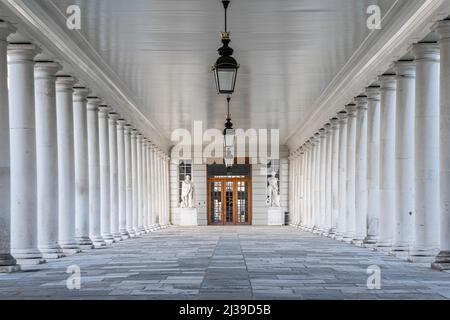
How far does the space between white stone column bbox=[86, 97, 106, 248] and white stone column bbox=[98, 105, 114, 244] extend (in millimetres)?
2412

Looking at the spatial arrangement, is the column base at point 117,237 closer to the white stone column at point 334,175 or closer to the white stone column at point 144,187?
the white stone column at point 144,187

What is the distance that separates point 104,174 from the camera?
3922 centimetres

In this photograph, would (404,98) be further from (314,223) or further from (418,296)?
(314,223)

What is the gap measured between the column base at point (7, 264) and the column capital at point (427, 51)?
14.1m

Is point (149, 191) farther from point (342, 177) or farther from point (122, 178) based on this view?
point (342, 177)

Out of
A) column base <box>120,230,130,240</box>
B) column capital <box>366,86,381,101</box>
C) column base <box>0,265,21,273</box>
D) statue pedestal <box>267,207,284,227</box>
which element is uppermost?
column capital <box>366,86,381,101</box>

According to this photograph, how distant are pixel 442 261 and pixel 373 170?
40.4 ft

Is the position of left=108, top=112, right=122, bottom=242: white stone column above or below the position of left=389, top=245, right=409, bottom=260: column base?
above

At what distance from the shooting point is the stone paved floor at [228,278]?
15.5 metres

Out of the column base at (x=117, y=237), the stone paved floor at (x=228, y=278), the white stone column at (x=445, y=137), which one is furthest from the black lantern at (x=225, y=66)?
the column base at (x=117, y=237)

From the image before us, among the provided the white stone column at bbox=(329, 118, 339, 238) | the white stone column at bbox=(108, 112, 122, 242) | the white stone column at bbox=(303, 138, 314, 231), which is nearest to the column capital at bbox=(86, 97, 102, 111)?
the white stone column at bbox=(108, 112, 122, 242)

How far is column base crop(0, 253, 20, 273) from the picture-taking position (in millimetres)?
21047

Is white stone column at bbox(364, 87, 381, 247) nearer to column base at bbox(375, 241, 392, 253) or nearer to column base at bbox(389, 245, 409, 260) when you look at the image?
column base at bbox(375, 241, 392, 253)
